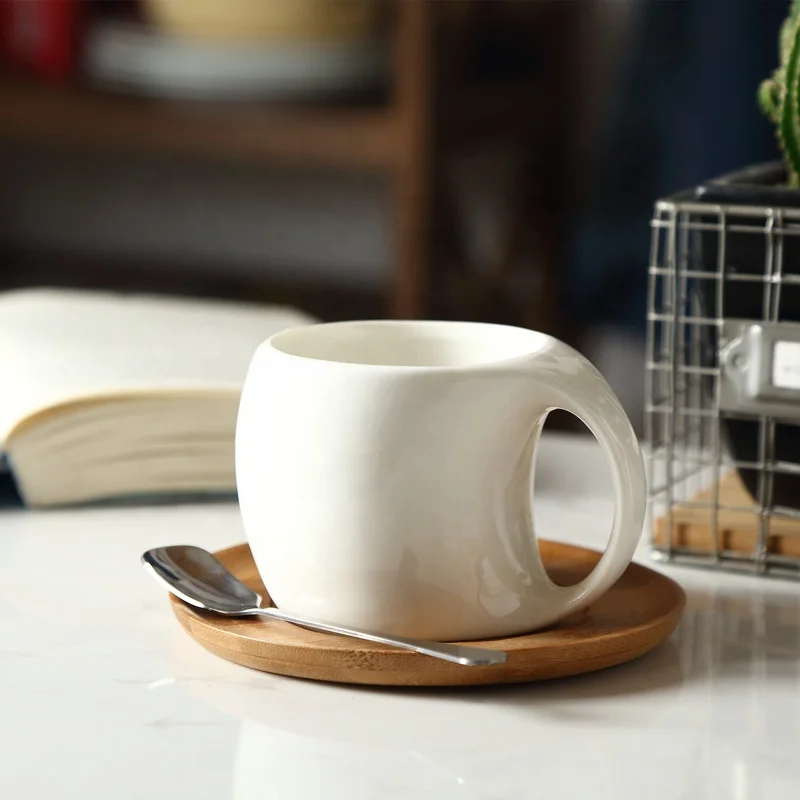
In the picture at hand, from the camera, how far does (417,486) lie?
1.55 ft

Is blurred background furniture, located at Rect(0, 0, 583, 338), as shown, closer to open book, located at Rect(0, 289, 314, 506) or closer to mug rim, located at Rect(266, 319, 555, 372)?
open book, located at Rect(0, 289, 314, 506)

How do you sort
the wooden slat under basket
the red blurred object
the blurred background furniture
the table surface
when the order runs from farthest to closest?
1. the red blurred object
2. the blurred background furniture
3. the wooden slat under basket
4. the table surface

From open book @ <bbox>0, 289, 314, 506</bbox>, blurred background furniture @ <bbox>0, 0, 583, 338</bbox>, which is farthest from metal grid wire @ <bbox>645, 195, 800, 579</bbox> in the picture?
blurred background furniture @ <bbox>0, 0, 583, 338</bbox>

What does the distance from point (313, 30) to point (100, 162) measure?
0.70 m

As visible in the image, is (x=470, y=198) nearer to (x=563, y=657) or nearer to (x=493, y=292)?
(x=493, y=292)

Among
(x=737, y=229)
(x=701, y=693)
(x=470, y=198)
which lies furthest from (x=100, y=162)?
(x=701, y=693)

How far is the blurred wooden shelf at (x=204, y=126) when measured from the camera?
147 centimetres

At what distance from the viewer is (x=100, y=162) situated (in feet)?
6.91

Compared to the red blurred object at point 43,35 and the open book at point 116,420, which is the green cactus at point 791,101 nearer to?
the open book at point 116,420

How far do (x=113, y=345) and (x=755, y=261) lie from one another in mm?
392

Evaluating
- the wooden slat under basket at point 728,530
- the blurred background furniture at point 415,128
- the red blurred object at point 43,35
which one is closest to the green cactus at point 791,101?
the wooden slat under basket at point 728,530

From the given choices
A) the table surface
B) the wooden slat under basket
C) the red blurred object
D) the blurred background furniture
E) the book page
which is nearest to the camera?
the table surface

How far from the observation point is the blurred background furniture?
1456 mm

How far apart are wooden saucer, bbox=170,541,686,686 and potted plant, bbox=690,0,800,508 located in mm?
119
